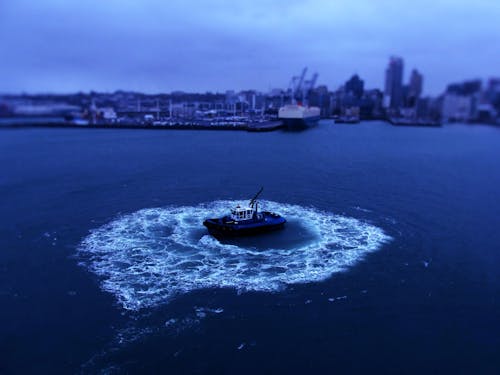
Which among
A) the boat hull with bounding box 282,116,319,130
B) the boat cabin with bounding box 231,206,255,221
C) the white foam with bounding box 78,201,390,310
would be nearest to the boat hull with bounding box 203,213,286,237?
the boat cabin with bounding box 231,206,255,221

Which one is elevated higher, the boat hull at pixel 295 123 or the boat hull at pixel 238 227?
the boat hull at pixel 295 123

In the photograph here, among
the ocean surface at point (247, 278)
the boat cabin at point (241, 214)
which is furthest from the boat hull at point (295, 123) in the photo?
the boat cabin at point (241, 214)

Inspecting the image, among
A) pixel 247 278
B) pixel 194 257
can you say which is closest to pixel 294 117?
pixel 194 257

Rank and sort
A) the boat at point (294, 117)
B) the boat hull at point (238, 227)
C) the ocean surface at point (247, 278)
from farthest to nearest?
the boat at point (294, 117)
the boat hull at point (238, 227)
the ocean surface at point (247, 278)

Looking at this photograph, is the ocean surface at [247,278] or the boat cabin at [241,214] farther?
the boat cabin at [241,214]

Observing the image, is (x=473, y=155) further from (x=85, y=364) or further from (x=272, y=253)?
(x=85, y=364)

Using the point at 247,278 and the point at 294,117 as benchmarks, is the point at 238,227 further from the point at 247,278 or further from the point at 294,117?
the point at 294,117

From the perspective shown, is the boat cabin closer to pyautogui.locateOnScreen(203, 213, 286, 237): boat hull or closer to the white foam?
pyautogui.locateOnScreen(203, 213, 286, 237): boat hull

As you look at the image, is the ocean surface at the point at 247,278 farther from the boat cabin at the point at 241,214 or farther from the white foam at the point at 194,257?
the boat cabin at the point at 241,214
